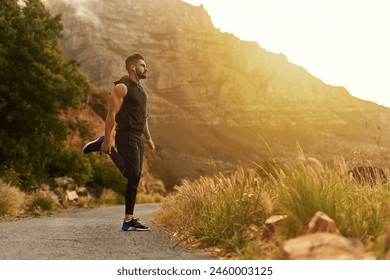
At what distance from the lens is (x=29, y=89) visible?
1752 cm

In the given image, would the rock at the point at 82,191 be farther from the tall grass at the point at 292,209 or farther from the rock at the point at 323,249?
the rock at the point at 323,249

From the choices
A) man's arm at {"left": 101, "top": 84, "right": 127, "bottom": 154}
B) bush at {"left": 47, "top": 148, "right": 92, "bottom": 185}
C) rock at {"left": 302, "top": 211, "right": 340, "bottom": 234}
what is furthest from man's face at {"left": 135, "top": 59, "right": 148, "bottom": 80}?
bush at {"left": 47, "top": 148, "right": 92, "bottom": 185}

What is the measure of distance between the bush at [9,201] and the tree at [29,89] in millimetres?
3561

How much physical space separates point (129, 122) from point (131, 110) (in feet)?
0.55

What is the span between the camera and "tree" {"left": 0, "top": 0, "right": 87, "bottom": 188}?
17.4 meters

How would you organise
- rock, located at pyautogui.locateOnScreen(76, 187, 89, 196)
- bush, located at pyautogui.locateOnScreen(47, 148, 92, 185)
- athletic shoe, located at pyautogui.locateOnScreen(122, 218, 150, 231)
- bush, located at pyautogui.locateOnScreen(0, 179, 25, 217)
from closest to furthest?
athletic shoe, located at pyautogui.locateOnScreen(122, 218, 150, 231)
bush, located at pyautogui.locateOnScreen(0, 179, 25, 217)
bush, located at pyautogui.locateOnScreen(47, 148, 92, 185)
rock, located at pyautogui.locateOnScreen(76, 187, 89, 196)

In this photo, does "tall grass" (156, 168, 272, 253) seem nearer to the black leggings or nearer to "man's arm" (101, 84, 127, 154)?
the black leggings

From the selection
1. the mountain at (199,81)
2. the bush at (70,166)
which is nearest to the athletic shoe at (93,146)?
the bush at (70,166)

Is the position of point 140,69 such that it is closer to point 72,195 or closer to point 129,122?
point 129,122

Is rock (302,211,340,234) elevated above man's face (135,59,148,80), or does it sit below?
below

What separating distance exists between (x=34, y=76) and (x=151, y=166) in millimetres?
26555

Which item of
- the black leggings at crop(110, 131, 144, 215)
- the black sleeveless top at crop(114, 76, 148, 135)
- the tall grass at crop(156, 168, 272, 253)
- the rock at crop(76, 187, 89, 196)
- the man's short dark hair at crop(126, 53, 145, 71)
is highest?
the man's short dark hair at crop(126, 53, 145, 71)

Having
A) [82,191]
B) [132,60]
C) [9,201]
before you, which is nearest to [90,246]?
[132,60]

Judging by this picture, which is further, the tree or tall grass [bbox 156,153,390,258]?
the tree
